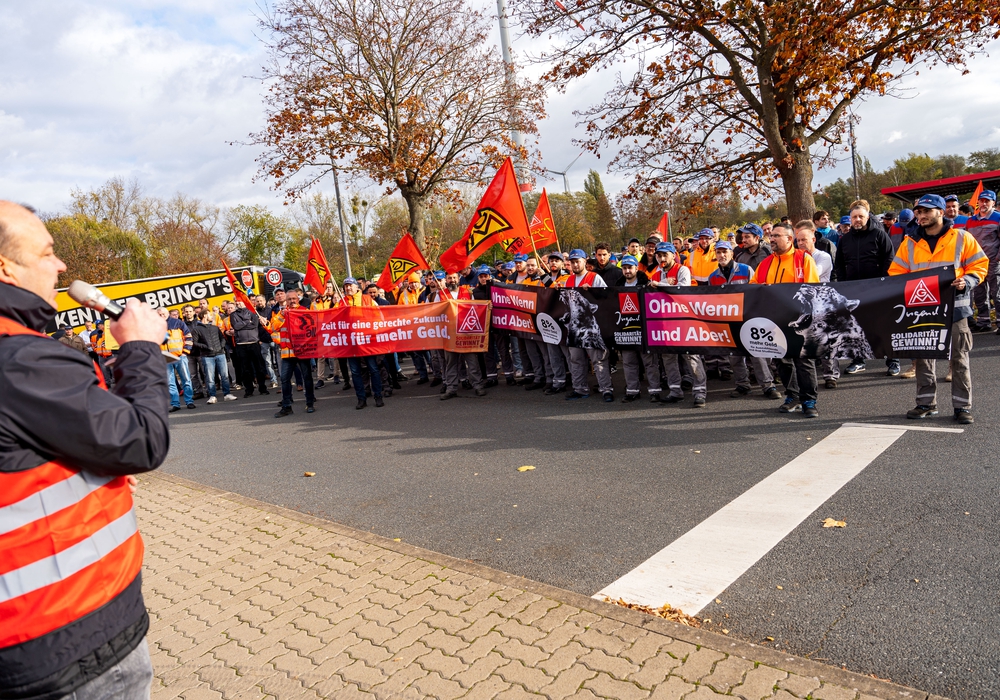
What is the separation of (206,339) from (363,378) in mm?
5543

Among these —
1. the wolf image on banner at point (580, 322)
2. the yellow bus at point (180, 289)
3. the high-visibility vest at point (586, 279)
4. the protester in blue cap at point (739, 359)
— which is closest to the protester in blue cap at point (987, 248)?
the protester in blue cap at point (739, 359)

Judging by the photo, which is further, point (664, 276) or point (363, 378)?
point (363, 378)

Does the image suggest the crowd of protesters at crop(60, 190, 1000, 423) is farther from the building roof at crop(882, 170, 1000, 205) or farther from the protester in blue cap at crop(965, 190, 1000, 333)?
the building roof at crop(882, 170, 1000, 205)

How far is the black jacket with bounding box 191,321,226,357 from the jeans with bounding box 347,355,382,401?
5.28 m

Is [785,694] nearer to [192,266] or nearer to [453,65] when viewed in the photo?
[453,65]

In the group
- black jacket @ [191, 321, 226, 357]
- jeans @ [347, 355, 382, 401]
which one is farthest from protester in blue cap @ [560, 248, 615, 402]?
black jacket @ [191, 321, 226, 357]

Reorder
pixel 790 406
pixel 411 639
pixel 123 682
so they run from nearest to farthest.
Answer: pixel 123 682
pixel 411 639
pixel 790 406

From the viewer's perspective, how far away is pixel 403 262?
45.6 feet

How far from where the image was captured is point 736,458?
20.9ft

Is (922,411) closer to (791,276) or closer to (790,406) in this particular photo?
(790,406)

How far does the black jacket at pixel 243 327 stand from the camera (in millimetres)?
15242

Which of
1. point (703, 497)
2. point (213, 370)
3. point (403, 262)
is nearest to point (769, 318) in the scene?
A: point (703, 497)

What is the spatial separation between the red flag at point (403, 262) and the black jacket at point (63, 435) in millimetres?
11510

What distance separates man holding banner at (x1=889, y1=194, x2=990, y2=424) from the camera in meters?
6.60
